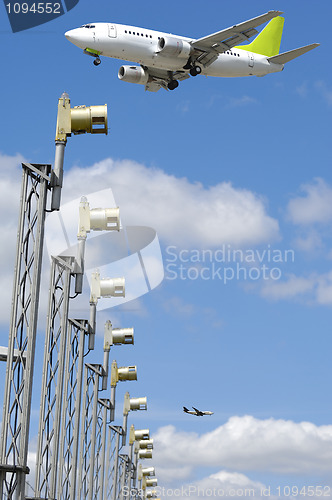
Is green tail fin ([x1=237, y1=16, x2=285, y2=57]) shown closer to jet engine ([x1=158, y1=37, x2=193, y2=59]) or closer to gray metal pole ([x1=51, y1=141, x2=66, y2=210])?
jet engine ([x1=158, y1=37, x2=193, y2=59])

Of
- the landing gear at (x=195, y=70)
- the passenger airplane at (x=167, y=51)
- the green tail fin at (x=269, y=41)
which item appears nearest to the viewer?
the passenger airplane at (x=167, y=51)

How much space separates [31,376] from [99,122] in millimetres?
7913

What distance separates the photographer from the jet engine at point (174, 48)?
5416 cm

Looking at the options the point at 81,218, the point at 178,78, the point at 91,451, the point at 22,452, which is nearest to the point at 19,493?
the point at 22,452

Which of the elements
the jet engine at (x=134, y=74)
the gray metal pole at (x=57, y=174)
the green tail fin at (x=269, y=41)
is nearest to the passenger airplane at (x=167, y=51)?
the jet engine at (x=134, y=74)

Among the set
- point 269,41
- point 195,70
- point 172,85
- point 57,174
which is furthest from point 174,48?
point 57,174

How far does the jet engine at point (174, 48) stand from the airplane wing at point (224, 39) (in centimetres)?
67

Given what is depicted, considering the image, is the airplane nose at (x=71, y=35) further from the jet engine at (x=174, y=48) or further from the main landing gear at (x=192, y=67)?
the main landing gear at (x=192, y=67)

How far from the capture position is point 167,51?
178ft

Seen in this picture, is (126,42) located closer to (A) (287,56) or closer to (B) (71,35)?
(B) (71,35)

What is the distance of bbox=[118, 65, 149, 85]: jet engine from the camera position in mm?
57719

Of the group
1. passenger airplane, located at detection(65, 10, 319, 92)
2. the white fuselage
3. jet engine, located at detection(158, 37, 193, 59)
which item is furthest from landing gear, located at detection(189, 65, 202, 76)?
jet engine, located at detection(158, 37, 193, 59)

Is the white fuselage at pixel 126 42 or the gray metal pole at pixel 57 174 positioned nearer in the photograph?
the gray metal pole at pixel 57 174

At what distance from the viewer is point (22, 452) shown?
60.1 feet
